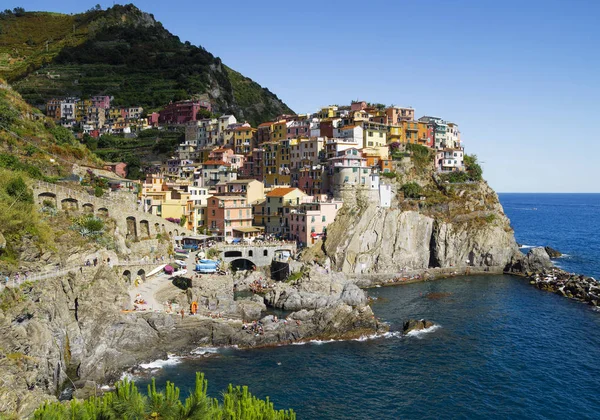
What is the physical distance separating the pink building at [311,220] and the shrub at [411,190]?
13.0 metres

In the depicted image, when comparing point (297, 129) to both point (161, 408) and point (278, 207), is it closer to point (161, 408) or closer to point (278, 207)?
point (278, 207)

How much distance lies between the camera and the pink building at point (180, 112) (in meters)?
117

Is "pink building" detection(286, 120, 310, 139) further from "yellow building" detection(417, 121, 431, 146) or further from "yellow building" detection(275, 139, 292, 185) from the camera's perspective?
"yellow building" detection(417, 121, 431, 146)

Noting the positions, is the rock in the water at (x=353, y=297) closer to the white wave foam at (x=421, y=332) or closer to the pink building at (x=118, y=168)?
the white wave foam at (x=421, y=332)

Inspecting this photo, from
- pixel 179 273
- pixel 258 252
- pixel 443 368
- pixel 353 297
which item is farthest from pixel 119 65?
pixel 443 368

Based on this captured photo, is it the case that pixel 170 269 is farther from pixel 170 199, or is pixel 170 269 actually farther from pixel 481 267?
pixel 481 267

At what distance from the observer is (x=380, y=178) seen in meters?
76.7

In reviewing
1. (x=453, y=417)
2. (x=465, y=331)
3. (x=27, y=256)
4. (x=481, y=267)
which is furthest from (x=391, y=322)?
(x=27, y=256)

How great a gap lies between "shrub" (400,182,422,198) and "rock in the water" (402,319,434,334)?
104ft

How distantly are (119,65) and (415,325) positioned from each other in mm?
130156

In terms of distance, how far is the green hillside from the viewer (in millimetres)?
132125

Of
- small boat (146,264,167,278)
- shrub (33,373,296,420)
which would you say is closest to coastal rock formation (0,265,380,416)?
small boat (146,264,167,278)

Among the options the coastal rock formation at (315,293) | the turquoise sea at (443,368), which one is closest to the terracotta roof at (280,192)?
the coastal rock formation at (315,293)

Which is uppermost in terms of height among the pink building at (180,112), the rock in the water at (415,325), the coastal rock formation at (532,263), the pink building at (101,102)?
the pink building at (101,102)
